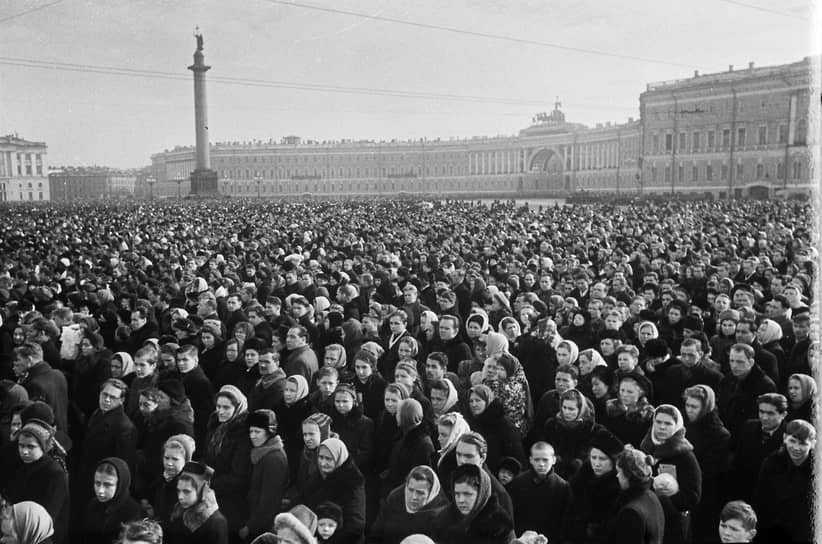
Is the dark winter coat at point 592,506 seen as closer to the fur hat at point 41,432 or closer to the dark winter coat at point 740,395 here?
the dark winter coat at point 740,395

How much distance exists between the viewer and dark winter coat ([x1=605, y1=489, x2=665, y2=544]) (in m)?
3.79

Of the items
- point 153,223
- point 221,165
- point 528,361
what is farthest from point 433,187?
point 528,361

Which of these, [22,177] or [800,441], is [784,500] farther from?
[22,177]

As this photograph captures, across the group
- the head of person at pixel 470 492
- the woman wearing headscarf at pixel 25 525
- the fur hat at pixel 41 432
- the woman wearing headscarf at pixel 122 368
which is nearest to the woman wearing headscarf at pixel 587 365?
the head of person at pixel 470 492

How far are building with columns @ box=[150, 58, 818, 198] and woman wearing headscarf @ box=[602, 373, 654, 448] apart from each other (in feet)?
129

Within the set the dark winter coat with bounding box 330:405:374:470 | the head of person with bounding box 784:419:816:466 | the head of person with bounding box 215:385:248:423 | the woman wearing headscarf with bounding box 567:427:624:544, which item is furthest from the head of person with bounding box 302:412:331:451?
the head of person with bounding box 784:419:816:466

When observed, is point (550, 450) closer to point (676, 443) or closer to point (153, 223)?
point (676, 443)

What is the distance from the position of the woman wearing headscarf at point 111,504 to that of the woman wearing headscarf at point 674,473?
284 centimetres

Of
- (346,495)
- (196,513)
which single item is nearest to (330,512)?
(346,495)

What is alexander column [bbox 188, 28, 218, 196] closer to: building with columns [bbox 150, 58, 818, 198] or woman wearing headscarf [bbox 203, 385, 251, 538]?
building with columns [bbox 150, 58, 818, 198]

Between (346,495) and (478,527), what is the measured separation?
2.75ft

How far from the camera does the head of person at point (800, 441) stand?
418 centimetres

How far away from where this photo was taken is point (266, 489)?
15.3 feet

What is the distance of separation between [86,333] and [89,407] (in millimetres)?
795
